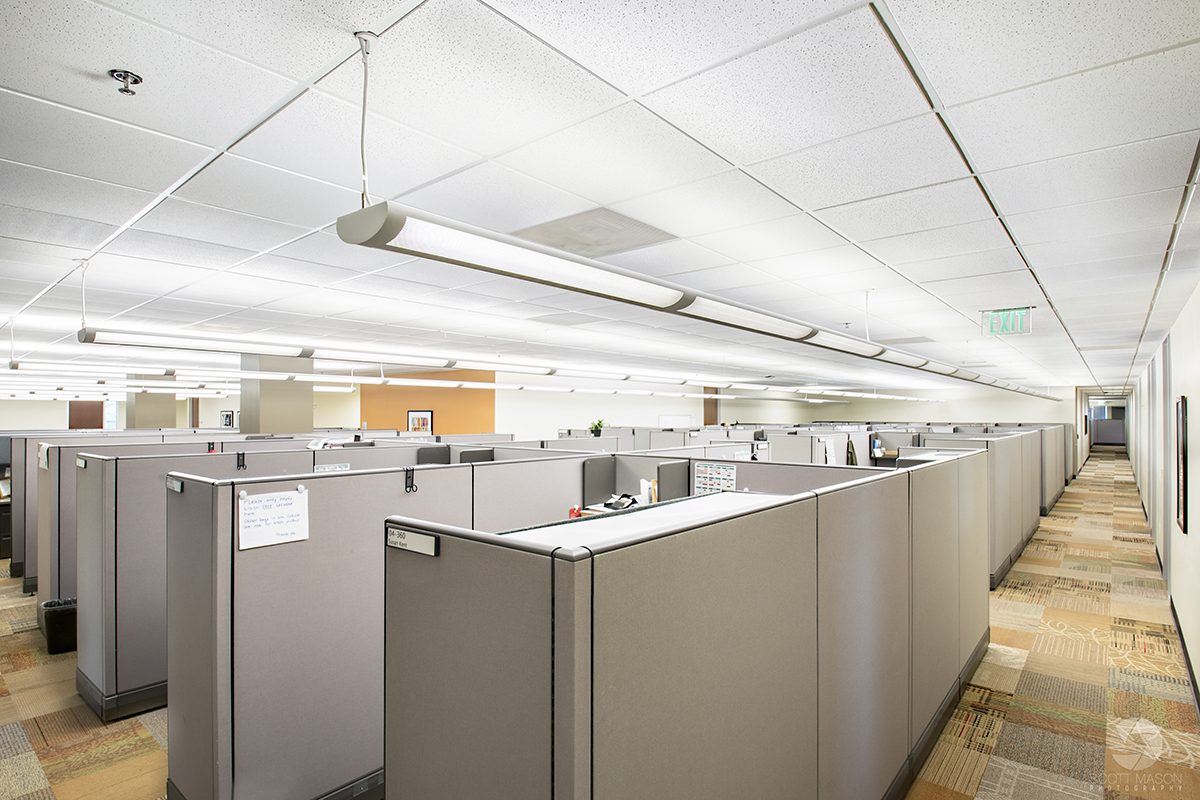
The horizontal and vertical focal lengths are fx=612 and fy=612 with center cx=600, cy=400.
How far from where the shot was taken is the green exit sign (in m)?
5.26

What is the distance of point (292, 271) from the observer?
13.5 ft

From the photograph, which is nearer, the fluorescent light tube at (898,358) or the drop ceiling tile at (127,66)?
the drop ceiling tile at (127,66)

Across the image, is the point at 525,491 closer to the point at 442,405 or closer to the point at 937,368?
the point at 937,368

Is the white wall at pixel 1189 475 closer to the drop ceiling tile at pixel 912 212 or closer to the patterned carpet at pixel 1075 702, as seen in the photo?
the patterned carpet at pixel 1075 702

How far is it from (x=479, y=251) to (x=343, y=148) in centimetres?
83

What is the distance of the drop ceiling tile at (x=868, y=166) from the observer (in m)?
2.16

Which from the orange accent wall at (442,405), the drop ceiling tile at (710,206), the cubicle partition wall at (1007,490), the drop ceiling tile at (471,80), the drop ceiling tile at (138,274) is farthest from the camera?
the orange accent wall at (442,405)

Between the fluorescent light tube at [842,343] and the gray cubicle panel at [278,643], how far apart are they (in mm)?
3020

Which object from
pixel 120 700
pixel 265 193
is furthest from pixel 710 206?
pixel 120 700

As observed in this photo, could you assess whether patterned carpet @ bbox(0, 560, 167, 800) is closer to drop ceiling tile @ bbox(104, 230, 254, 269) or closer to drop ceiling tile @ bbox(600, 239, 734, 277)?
drop ceiling tile @ bbox(104, 230, 254, 269)

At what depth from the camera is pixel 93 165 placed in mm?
2414

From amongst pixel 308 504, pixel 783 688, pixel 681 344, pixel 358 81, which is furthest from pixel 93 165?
pixel 681 344

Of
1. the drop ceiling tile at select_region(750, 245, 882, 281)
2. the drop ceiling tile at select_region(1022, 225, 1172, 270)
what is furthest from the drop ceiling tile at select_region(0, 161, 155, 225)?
the drop ceiling tile at select_region(1022, 225, 1172, 270)

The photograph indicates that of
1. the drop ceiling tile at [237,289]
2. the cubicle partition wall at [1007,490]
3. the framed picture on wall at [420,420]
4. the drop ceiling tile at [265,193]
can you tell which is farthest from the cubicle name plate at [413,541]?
the framed picture on wall at [420,420]
